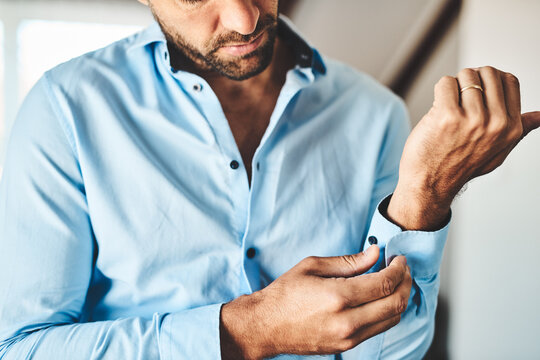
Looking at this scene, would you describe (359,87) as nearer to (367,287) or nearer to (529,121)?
(529,121)

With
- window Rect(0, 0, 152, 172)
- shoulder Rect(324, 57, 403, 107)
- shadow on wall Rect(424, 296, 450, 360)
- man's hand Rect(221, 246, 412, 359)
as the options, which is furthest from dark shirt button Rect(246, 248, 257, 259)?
window Rect(0, 0, 152, 172)

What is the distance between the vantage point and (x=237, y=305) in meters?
0.90

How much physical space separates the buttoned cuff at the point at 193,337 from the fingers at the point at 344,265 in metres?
0.19

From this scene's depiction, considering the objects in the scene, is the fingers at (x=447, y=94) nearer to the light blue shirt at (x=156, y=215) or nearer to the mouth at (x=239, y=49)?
the light blue shirt at (x=156, y=215)

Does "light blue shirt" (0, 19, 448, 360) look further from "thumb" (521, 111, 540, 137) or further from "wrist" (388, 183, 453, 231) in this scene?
"thumb" (521, 111, 540, 137)

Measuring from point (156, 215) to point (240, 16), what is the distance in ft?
1.42

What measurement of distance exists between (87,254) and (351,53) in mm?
1256

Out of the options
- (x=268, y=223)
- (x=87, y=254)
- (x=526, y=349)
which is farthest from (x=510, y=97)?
(x=87, y=254)

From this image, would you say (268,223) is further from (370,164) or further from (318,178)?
(370,164)

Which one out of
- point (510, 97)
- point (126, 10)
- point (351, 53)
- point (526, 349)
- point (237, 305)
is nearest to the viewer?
point (510, 97)

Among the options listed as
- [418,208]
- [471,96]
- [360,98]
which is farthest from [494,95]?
[360,98]

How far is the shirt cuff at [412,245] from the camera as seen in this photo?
3.06 ft

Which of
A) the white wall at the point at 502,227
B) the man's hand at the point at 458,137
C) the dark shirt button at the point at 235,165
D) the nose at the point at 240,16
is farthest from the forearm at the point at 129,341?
the white wall at the point at 502,227

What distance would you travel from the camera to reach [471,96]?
77 cm
